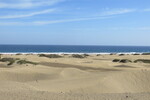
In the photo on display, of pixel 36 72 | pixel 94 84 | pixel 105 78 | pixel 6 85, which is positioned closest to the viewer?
pixel 6 85

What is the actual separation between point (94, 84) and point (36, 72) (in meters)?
6.86

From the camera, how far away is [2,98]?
497 inches

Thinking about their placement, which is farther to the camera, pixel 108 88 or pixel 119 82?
pixel 119 82

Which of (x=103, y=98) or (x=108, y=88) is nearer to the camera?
(x=103, y=98)

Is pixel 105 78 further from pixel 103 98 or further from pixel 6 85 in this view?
pixel 103 98

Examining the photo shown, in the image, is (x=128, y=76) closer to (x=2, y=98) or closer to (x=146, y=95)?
(x=146, y=95)

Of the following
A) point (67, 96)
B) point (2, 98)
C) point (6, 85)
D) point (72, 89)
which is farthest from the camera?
point (72, 89)

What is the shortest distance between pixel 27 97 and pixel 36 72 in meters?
13.0

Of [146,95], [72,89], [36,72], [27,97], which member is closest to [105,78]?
[72,89]

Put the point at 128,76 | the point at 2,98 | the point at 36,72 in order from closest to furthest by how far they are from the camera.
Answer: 1. the point at 2,98
2. the point at 128,76
3. the point at 36,72

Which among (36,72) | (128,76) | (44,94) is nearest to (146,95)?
(44,94)

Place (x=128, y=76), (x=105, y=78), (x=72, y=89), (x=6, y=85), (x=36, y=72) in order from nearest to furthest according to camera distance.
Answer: (x=6, y=85) → (x=72, y=89) → (x=105, y=78) → (x=128, y=76) → (x=36, y=72)

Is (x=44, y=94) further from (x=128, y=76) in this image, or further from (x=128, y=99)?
(x=128, y=76)

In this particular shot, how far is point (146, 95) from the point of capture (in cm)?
1421
